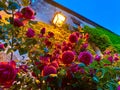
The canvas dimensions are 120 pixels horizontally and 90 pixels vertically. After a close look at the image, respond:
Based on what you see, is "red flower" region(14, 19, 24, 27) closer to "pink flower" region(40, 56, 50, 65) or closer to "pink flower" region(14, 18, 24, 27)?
"pink flower" region(14, 18, 24, 27)

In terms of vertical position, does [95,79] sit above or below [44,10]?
below

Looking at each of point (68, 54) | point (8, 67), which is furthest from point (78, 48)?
point (8, 67)

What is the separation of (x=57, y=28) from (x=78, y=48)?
8.19 ft

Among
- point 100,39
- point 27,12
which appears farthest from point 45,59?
point 100,39

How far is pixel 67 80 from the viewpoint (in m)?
1.75

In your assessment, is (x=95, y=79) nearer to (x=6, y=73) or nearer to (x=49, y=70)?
(x=49, y=70)

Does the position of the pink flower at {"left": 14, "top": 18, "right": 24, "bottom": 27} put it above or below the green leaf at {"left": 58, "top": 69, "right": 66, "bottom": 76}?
above

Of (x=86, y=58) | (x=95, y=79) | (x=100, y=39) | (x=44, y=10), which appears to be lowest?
(x=95, y=79)

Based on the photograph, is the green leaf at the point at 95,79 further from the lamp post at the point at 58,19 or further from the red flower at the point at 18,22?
the lamp post at the point at 58,19

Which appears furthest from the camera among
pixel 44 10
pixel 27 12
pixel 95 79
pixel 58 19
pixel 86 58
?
pixel 44 10

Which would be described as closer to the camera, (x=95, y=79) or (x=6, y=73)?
(x=6, y=73)

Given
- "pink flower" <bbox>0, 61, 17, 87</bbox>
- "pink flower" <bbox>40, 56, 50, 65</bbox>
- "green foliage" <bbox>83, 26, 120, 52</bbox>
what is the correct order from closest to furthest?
"pink flower" <bbox>0, 61, 17, 87</bbox>
"pink flower" <bbox>40, 56, 50, 65</bbox>
"green foliage" <bbox>83, 26, 120, 52</bbox>

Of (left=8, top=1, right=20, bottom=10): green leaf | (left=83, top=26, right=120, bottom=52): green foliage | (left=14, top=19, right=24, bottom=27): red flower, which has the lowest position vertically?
(left=14, top=19, right=24, bottom=27): red flower

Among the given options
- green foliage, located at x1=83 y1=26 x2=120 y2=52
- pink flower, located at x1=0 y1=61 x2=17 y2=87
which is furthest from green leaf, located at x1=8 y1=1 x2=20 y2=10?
green foliage, located at x1=83 y1=26 x2=120 y2=52
